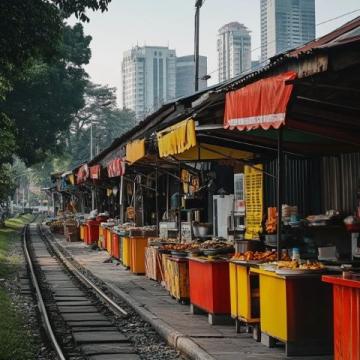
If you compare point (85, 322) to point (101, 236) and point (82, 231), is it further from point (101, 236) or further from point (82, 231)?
point (82, 231)

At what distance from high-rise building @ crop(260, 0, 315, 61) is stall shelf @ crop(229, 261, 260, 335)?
102ft

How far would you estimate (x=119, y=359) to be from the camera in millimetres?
9492

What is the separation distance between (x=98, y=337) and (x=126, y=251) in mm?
10572

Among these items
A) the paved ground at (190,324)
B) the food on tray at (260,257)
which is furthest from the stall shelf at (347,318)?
the food on tray at (260,257)

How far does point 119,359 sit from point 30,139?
39492 mm

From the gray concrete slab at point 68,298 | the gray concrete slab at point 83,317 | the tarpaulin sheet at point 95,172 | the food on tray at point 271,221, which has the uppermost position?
the tarpaulin sheet at point 95,172

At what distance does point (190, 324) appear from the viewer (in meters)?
11.3

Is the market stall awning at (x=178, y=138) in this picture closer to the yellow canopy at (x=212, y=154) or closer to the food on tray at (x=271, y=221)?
the yellow canopy at (x=212, y=154)

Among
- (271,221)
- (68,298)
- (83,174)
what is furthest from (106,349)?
(83,174)

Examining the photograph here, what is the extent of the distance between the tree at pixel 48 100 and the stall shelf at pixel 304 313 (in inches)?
1484

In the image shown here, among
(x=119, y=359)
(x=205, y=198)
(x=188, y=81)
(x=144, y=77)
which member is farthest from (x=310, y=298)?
(x=144, y=77)

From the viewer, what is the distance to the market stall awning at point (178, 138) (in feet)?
34.1

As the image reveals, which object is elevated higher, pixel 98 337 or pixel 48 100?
pixel 48 100

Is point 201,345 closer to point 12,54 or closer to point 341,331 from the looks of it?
point 341,331
